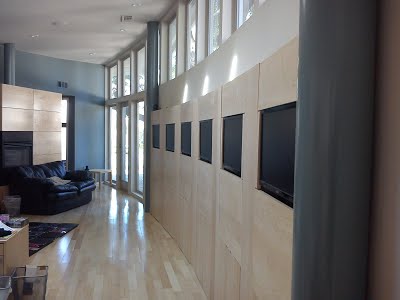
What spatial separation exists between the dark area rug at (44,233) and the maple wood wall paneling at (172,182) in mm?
1706

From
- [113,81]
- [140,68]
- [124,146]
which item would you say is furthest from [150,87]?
[113,81]

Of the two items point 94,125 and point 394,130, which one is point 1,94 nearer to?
point 94,125

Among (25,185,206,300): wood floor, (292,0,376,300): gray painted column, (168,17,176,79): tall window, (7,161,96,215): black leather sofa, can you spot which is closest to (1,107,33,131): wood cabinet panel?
(7,161,96,215): black leather sofa

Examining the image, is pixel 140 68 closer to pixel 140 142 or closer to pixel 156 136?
pixel 140 142

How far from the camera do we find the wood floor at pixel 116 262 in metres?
4.35

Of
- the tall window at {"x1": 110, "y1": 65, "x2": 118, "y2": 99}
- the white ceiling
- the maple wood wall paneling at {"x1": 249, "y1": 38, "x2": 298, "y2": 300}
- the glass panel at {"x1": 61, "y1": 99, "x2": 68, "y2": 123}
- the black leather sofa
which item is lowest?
the black leather sofa

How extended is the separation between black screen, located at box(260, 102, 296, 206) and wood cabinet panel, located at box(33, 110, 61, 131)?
8.19 m

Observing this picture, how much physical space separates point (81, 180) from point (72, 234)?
325cm

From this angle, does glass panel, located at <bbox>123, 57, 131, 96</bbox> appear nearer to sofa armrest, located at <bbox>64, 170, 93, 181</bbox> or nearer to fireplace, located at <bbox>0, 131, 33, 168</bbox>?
sofa armrest, located at <bbox>64, 170, 93, 181</bbox>

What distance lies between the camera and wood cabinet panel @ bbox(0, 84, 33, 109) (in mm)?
8516

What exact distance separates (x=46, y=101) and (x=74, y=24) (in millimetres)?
2457

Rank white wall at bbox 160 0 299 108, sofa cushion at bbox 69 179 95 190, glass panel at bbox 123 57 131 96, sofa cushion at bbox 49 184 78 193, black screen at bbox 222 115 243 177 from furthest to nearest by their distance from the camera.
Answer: glass panel at bbox 123 57 131 96
sofa cushion at bbox 69 179 95 190
sofa cushion at bbox 49 184 78 193
black screen at bbox 222 115 243 177
white wall at bbox 160 0 299 108

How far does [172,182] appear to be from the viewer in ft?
21.6

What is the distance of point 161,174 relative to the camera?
7.57m
